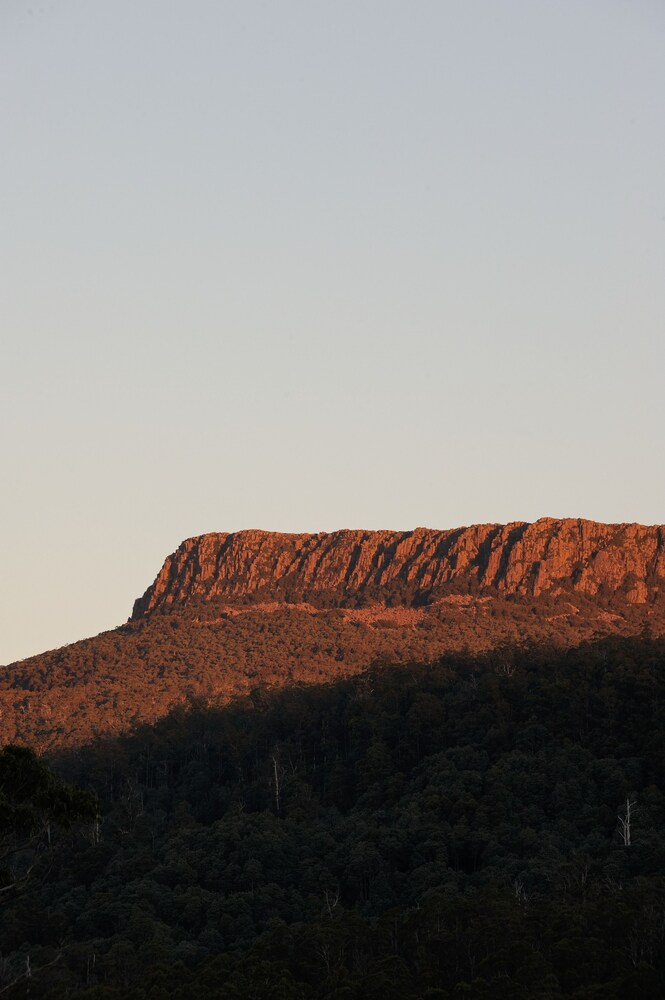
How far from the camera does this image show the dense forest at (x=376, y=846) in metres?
62.3

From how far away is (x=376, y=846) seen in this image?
90625 millimetres

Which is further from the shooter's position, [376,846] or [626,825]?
[376,846]

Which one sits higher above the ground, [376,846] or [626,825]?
[376,846]

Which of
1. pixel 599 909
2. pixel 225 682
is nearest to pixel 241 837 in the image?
pixel 599 909

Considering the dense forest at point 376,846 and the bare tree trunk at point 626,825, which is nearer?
the dense forest at point 376,846

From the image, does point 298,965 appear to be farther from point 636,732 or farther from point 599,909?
point 636,732

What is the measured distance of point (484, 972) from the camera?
6125 centimetres

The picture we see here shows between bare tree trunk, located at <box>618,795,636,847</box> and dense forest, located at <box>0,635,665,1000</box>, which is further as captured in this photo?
bare tree trunk, located at <box>618,795,636,847</box>

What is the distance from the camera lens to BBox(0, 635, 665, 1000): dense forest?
62281mm

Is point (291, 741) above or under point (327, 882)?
above

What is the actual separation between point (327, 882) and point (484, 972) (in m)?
27.7

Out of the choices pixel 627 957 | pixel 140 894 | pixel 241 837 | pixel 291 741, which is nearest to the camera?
pixel 627 957

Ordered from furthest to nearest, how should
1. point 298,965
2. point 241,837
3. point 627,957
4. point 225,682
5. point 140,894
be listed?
point 225,682 → point 241,837 → point 140,894 → point 298,965 → point 627,957

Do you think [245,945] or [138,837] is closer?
[245,945]
